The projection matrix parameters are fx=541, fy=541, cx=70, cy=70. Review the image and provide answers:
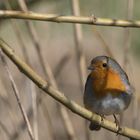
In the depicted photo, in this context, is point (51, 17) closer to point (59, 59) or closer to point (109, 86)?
point (109, 86)

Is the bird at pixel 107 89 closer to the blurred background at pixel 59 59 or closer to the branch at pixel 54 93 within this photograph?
the blurred background at pixel 59 59

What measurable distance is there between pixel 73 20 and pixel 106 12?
5.14 metres

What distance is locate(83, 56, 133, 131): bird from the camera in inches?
106

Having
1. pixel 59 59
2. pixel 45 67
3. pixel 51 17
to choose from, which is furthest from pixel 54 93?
pixel 59 59

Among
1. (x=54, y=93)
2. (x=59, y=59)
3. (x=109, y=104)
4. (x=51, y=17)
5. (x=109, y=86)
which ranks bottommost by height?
(x=54, y=93)

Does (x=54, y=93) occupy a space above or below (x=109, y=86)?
below

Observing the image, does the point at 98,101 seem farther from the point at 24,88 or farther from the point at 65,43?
the point at 65,43

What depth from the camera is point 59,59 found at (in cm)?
613

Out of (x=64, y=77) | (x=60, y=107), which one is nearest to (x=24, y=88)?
(x=60, y=107)

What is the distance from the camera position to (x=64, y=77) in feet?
19.9

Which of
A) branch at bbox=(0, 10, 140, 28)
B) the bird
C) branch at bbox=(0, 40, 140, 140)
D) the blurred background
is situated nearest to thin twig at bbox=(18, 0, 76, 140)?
the blurred background

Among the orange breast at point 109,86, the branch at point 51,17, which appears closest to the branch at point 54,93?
the branch at point 51,17

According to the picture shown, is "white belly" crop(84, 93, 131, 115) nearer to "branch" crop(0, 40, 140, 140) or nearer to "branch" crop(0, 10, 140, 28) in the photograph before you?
"branch" crop(0, 40, 140, 140)

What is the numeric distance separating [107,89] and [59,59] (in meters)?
3.39
